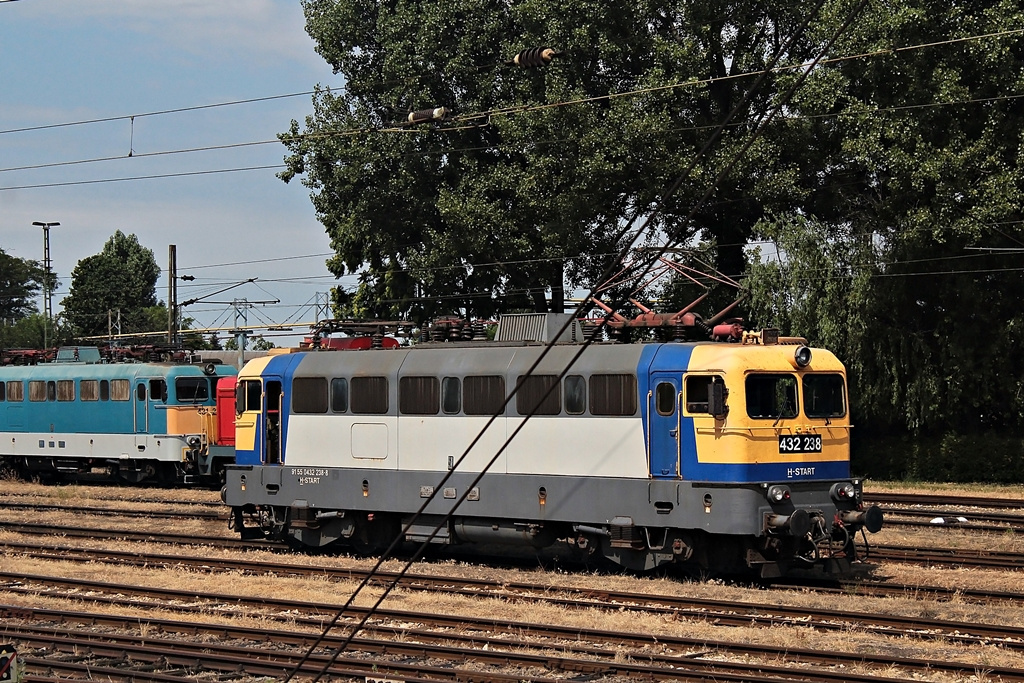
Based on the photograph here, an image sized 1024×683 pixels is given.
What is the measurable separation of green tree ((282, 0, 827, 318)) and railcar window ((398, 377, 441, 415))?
1422 centimetres

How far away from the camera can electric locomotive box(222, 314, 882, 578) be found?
16.2 meters

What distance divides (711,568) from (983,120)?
17663mm

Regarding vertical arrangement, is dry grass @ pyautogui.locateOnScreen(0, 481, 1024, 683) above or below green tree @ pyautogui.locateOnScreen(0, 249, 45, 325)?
below

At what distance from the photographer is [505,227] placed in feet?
118

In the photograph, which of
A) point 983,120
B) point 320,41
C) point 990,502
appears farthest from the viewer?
point 320,41

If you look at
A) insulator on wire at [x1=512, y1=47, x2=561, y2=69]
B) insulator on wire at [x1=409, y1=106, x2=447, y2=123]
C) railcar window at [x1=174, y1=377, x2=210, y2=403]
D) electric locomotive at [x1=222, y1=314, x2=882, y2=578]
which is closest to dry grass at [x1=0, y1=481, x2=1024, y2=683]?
electric locomotive at [x1=222, y1=314, x2=882, y2=578]

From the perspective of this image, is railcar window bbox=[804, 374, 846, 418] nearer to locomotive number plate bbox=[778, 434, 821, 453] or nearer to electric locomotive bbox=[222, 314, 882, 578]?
electric locomotive bbox=[222, 314, 882, 578]

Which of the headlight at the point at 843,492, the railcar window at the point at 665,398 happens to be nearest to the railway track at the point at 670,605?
the railcar window at the point at 665,398

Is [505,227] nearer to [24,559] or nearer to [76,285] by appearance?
[24,559]

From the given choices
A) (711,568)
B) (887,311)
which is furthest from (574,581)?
(887,311)

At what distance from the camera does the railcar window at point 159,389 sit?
33.3 m

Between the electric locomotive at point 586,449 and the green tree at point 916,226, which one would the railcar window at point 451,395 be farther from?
the green tree at point 916,226

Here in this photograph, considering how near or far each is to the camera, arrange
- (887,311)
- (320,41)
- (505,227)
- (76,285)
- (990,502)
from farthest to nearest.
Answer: (76,285) < (320,41) < (505,227) < (887,311) < (990,502)

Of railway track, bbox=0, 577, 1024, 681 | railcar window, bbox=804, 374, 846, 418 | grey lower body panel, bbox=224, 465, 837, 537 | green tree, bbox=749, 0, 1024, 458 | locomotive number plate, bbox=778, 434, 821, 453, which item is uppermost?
green tree, bbox=749, 0, 1024, 458
